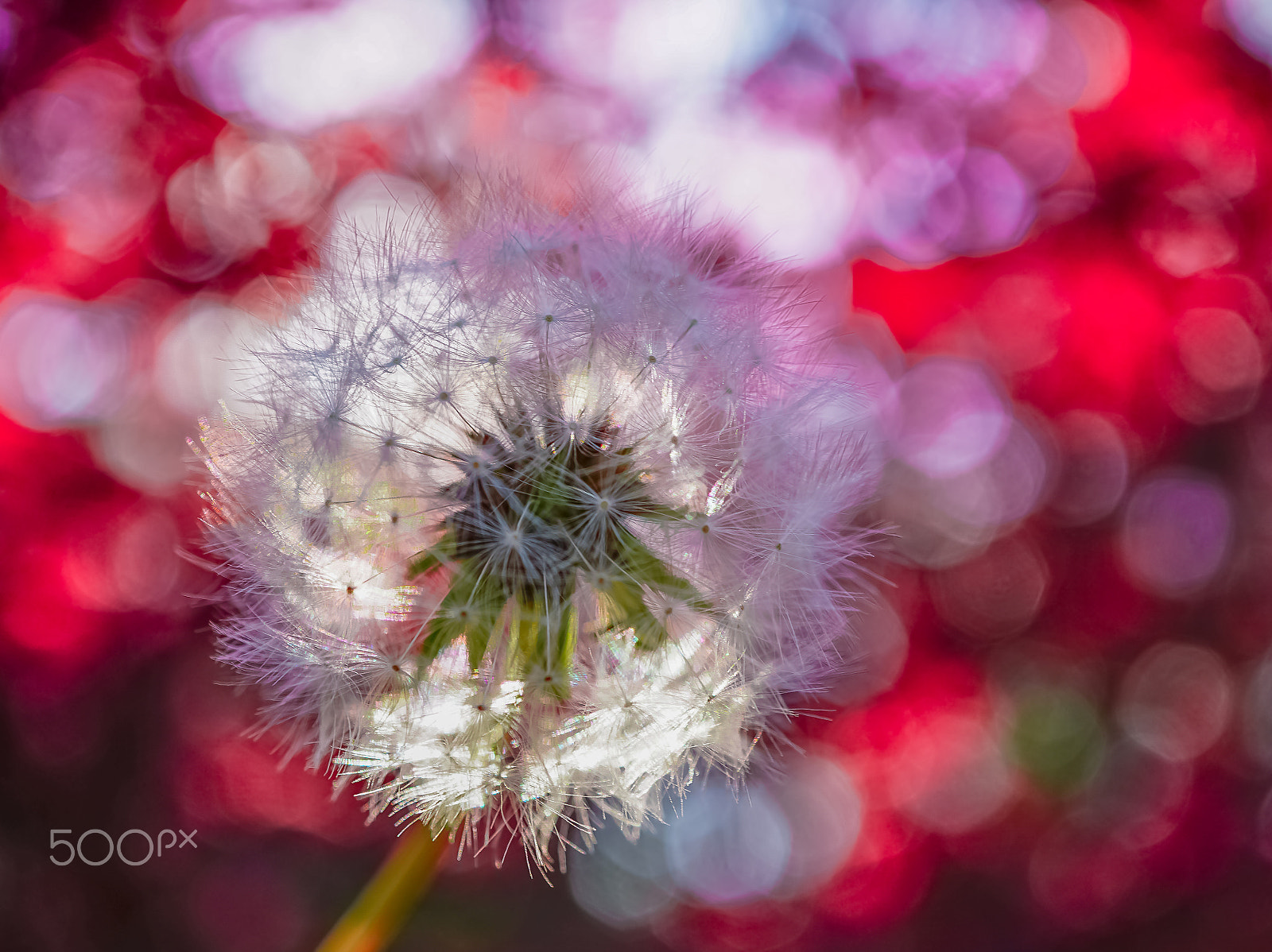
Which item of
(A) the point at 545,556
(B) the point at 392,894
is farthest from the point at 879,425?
(B) the point at 392,894

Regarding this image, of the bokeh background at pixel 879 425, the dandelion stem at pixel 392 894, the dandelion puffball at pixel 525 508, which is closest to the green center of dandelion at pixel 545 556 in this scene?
the dandelion puffball at pixel 525 508

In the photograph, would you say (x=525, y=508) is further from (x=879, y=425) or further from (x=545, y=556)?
(x=879, y=425)

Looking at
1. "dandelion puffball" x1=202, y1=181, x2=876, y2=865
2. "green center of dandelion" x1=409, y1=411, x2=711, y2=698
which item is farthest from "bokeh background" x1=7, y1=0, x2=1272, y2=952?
"green center of dandelion" x1=409, y1=411, x2=711, y2=698

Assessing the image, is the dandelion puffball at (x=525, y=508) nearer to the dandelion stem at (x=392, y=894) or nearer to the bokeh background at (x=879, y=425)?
the dandelion stem at (x=392, y=894)

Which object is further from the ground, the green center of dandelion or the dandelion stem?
the green center of dandelion

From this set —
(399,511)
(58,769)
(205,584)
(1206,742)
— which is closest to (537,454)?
(399,511)

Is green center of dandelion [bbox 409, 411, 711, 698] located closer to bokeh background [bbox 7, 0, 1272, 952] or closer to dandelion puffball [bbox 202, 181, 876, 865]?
dandelion puffball [bbox 202, 181, 876, 865]

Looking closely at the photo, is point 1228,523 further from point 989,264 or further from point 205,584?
point 205,584

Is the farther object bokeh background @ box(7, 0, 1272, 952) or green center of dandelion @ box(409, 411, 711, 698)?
bokeh background @ box(7, 0, 1272, 952)
